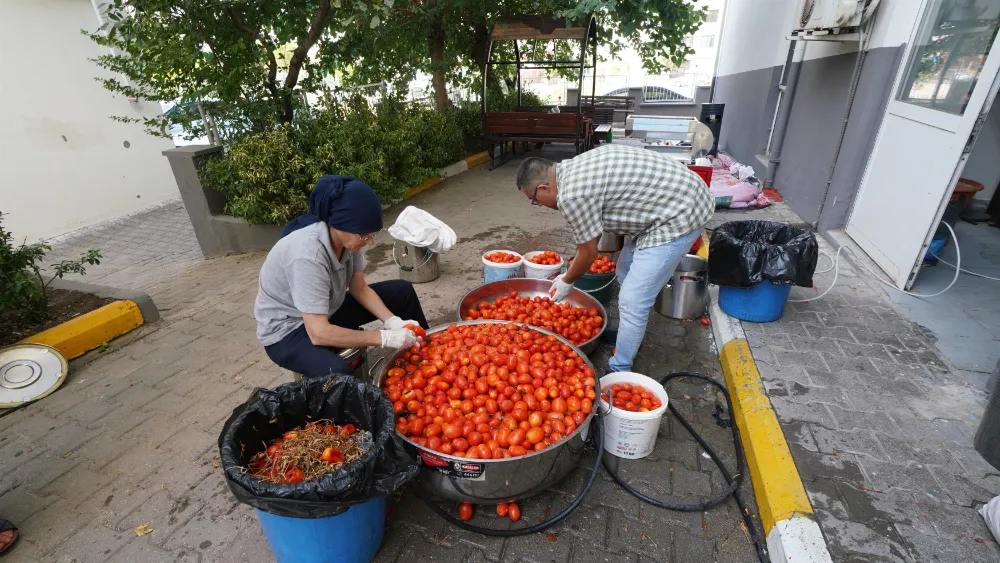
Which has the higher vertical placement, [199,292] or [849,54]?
[849,54]

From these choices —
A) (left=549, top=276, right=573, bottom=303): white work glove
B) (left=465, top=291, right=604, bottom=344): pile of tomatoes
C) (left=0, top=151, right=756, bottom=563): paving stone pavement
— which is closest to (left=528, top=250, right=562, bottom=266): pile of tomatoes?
(left=465, top=291, right=604, bottom=344): pile of tomatoes

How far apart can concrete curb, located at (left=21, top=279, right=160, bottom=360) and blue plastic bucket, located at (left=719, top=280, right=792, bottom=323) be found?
5317 millimetres

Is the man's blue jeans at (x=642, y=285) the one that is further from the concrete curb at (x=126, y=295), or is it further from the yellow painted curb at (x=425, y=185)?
the yellow painted curb at (x=425, y=185)

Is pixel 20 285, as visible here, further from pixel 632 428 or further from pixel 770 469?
pixel 770 469

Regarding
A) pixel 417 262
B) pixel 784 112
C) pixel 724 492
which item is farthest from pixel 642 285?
pixel 784 112

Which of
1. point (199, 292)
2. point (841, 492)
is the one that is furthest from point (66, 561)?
point (841, 492)

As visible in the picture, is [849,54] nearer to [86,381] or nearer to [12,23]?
[86,381]

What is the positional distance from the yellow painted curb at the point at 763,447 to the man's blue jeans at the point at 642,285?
74cm

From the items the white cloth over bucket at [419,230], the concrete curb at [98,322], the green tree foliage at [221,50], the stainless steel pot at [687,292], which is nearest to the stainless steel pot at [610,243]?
the stainless steel pot at [687,292]

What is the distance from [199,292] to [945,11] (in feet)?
25.3

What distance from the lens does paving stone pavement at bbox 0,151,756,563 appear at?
2.28 meters

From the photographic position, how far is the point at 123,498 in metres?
2.60

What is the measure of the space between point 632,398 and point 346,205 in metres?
1.92

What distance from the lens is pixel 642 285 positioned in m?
3.03
